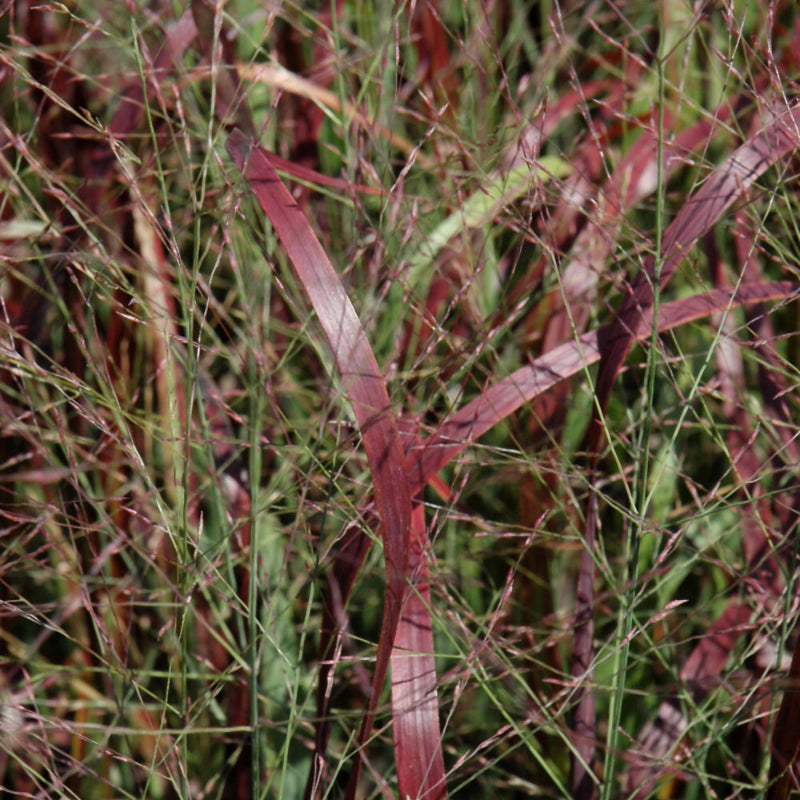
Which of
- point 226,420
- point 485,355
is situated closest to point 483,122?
point 485,355

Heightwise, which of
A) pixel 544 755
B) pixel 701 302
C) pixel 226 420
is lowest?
pixel 544 755

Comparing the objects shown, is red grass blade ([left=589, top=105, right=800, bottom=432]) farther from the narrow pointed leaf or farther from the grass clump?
the narrow pointed leaf

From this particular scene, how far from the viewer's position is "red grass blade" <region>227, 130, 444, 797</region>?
59cm


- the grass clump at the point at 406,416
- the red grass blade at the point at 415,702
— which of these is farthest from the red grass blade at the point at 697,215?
the red grass blade at the point at 415,702

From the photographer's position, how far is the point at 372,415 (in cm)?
56

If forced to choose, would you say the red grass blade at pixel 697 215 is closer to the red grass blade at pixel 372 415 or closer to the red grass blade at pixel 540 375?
the red grass blade at pixel 540 375

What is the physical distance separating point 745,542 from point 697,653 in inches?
4.5

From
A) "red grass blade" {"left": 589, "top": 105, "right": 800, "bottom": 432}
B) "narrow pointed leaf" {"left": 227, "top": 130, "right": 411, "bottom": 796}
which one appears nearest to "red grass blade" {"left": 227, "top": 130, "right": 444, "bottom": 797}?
"narrow pointed leaf" {"left": 227, "top": 130, "right": 411, "bottom": 796}

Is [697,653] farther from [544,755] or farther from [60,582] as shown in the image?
[60,582]

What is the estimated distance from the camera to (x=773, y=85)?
661mm

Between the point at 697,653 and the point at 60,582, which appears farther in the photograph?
the point at 60,582

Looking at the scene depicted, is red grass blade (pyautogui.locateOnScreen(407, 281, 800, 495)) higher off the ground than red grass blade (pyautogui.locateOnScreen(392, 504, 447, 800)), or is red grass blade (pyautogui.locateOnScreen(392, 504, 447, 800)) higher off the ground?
red grass blade (pyautogui.locateOnScreen(407, 281, 800, 495))

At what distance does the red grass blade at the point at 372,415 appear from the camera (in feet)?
1.93

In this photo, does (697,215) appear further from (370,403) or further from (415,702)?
(415,702)
